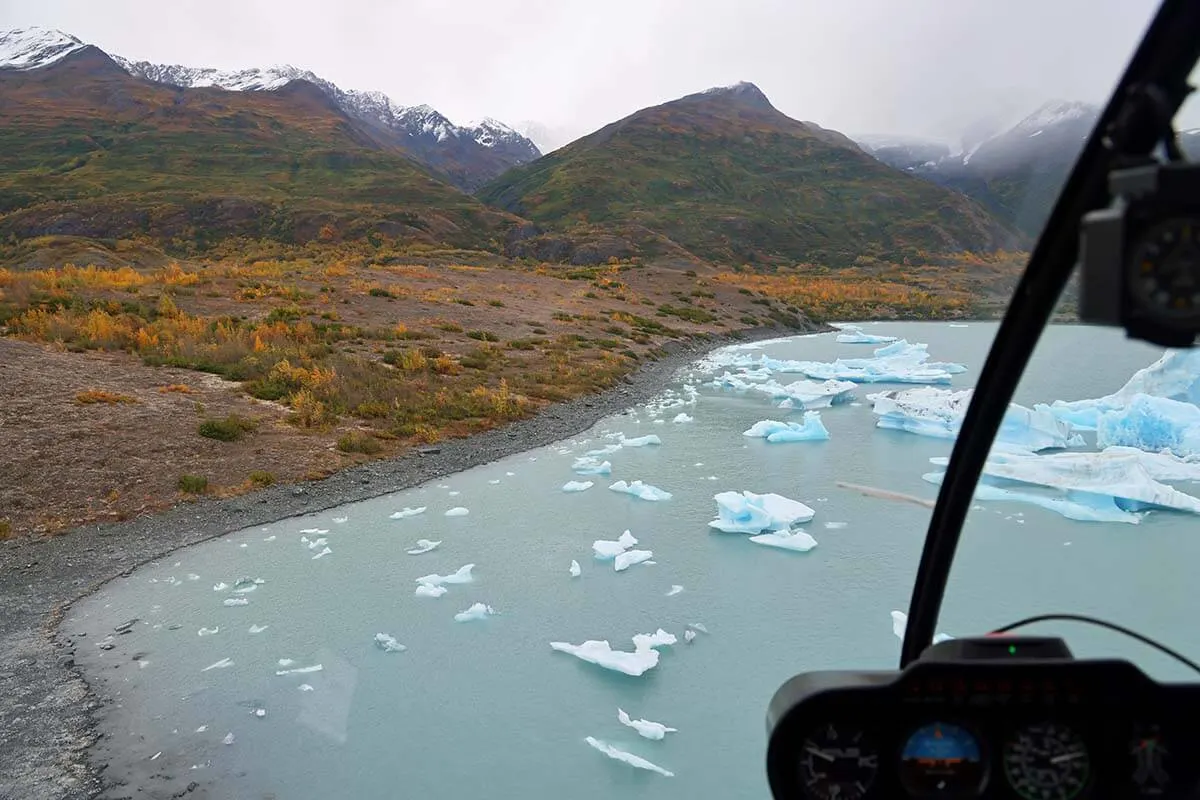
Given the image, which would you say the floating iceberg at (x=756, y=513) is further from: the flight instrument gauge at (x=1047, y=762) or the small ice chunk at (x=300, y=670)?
the flight instrument gauge at (x=1047, y=762)

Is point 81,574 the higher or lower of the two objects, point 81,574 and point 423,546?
the lower

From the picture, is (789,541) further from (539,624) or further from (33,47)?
(33,47)

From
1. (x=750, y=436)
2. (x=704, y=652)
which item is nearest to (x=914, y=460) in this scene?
(x=750, y=436)

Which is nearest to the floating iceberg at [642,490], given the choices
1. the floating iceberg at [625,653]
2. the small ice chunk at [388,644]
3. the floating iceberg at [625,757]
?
the floating iceberg at [625,653]

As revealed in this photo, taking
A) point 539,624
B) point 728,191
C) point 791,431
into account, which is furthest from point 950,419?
point 728,191

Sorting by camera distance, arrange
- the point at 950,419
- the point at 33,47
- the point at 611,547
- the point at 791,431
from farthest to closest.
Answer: the point at 33,47
the point at 950,419
the point at 791,431
the point at 611,547

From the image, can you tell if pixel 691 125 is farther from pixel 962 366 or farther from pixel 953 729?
pixel 953 729
